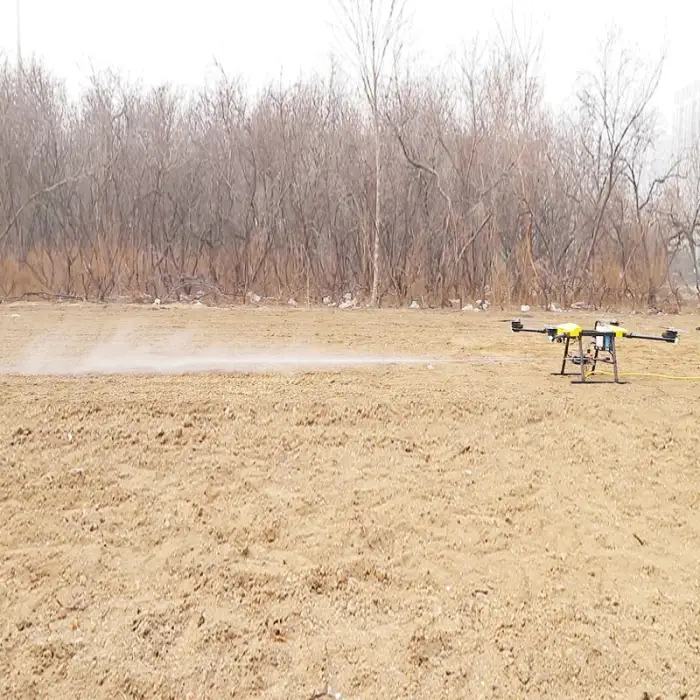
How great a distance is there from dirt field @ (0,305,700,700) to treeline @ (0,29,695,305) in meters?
7.47

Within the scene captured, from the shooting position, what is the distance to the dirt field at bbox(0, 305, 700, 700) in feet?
8.32

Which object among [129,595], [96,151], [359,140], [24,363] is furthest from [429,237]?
[129,595]

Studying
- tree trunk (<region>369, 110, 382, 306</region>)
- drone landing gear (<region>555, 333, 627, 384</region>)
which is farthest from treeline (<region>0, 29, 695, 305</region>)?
drone landing gear (<region>555, 333, 627, 384</region>)

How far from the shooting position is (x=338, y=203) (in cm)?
1259

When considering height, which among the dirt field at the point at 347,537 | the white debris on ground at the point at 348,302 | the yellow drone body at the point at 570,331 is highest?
the white debris on ground at the point at 348,302

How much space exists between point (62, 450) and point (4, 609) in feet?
3.44

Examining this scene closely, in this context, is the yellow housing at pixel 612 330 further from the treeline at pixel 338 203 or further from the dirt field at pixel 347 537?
the treeline at pixel 338 203

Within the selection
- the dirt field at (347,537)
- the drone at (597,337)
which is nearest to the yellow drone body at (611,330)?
the drone at (597,337)

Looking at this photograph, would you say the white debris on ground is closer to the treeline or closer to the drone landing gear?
the treeline

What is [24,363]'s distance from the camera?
17.6 ft

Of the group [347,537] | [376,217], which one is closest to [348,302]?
[376,217]

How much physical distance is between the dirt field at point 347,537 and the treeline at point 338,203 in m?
7.47

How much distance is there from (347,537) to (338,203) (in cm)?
1009

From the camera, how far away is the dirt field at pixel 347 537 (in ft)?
8.32
